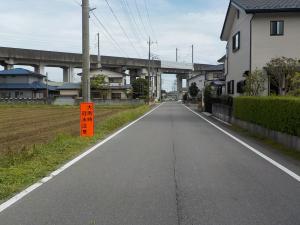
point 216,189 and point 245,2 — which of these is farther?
point 245,2

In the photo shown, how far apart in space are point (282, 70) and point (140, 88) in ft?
247

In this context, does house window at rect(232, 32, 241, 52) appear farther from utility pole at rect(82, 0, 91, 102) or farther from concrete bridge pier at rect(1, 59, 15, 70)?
concrete bridge pier at rect(1, 59, 15, 70)

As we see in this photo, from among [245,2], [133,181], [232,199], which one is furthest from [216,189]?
[245,2]

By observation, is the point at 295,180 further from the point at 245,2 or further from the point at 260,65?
the point at 245,2

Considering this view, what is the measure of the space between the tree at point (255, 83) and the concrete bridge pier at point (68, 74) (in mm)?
67676

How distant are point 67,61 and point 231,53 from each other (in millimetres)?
56504

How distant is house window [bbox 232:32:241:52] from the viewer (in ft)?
107

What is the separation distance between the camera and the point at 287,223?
18.4ft

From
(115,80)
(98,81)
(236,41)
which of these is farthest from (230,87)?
(115,80)

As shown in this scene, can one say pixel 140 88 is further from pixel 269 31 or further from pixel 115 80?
pixel 269 31

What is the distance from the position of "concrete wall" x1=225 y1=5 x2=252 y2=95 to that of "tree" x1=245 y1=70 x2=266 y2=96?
5.24ft

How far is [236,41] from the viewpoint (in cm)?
3388

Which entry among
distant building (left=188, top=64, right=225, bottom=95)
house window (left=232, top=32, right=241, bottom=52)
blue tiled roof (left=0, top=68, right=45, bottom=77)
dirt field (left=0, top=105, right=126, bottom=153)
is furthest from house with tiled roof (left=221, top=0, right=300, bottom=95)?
blue tiled roof (left=0, top=68, right=45, bottom=77)

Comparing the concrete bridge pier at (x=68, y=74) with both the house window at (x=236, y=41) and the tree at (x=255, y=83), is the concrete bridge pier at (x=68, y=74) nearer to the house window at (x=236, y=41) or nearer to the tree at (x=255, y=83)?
the house window at (x=236, y=41)
